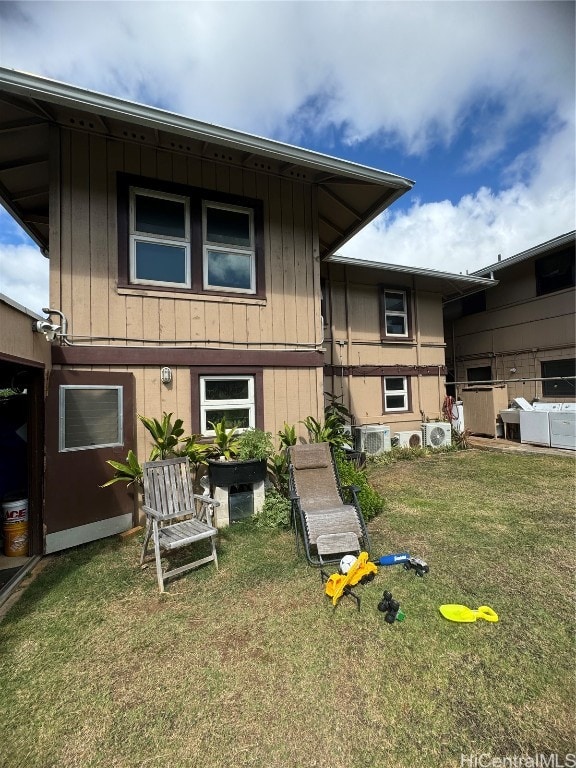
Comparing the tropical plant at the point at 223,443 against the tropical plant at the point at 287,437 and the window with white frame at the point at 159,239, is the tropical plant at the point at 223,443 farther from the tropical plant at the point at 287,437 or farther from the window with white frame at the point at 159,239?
the window with white frame at the point at 159,239

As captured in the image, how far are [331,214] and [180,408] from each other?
4.87 m

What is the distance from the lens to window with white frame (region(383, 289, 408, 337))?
10656 mm

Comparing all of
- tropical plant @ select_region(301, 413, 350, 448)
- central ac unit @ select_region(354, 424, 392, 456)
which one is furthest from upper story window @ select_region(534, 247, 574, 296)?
tropical plant @ select_region(301, 413, 350, 448)

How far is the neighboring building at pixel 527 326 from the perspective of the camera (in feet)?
34.9

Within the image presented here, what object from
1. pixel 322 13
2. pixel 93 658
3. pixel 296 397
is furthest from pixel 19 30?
pixel 93 658

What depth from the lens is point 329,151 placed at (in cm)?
514

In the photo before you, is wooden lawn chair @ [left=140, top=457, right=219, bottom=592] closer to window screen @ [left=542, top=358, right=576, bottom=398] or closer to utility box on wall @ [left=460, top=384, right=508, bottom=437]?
utility box on wall @ [left=460, top=384, right=508, bottom=437]

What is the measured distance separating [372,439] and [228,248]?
6157mm

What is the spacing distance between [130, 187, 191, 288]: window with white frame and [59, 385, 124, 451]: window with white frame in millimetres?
1714

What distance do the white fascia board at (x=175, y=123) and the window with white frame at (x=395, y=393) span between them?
19.6 ft

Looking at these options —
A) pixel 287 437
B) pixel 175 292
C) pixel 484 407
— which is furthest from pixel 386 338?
pixel 175 292

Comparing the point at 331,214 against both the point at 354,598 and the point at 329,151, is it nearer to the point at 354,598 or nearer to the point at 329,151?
the point at 329,151

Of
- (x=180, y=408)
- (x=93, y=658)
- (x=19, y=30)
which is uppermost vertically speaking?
(x=19, y=30)

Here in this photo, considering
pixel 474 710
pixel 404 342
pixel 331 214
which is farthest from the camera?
pixel 404 342
